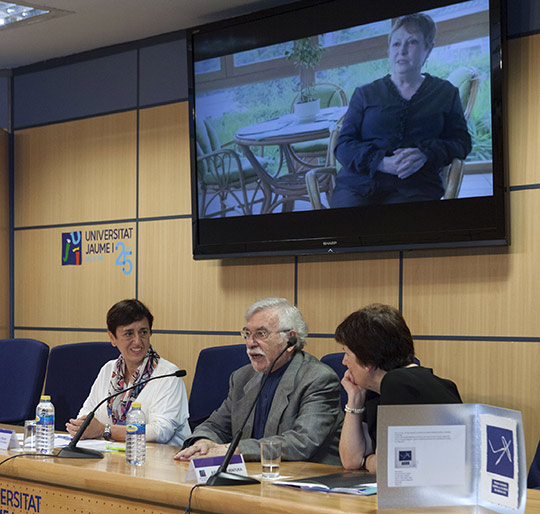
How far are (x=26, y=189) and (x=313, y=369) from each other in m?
3.48

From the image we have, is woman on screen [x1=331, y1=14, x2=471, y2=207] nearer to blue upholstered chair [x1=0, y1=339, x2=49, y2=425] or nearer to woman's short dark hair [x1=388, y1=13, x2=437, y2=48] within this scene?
woman's short dark hair [x1=388, y1=13, x2=437, y2=48]

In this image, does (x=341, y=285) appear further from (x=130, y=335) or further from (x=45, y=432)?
(x=45, y=432)

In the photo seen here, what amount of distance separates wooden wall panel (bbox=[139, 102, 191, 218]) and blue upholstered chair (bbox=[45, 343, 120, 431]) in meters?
1.05

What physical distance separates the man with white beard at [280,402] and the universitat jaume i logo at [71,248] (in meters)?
2.49

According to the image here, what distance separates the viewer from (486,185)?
12.6 feet

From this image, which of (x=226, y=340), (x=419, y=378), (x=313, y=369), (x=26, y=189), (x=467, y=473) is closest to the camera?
(x=467, y=473)

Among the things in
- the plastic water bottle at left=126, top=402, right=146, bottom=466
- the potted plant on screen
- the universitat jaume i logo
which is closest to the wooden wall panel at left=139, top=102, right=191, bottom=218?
the universitat jaume i logo

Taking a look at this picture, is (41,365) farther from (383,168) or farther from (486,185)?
(486,185)

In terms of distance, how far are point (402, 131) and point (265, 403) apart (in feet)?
5.10

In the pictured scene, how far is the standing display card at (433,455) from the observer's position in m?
2.13

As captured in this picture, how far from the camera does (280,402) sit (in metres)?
3.28

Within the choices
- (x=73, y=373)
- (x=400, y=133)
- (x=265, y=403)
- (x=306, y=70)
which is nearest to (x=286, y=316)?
(x=265, y=403)

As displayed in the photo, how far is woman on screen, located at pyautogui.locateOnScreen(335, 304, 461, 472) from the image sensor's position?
2613mm

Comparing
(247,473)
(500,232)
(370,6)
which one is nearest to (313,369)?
(247,473)
